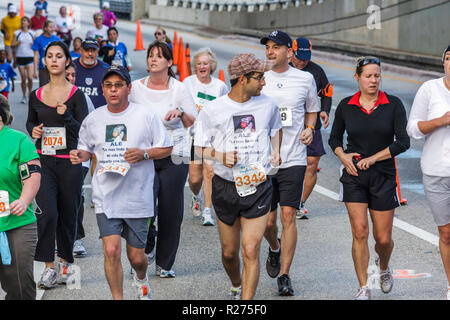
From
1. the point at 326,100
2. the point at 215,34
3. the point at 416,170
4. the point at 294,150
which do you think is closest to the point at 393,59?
the point at 215,34

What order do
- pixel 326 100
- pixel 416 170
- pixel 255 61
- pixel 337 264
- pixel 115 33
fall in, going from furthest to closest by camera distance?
pixel 115 33 < pixel 416 170 < pixel 326 100 < pixel 337 264 < pixel 255 61

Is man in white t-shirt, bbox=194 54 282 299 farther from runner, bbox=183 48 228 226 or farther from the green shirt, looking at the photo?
runner, bbox=183 48 228 226

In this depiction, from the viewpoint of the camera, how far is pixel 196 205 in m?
11.9

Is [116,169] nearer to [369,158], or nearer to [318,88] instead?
[369,158]

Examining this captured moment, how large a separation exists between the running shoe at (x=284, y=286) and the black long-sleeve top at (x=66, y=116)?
2341mm

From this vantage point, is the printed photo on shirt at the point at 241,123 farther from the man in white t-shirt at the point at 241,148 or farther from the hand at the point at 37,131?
the hand at the point at 37,131

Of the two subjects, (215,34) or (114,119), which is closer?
(114,119)

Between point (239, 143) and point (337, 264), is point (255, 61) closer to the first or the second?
point (239, 143)

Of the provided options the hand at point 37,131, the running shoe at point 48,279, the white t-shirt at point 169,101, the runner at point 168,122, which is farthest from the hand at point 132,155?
the running shoe at point 48,279

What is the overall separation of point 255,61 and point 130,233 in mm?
1743

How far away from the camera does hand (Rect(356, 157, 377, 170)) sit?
311 inches

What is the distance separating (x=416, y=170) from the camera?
1488 cm

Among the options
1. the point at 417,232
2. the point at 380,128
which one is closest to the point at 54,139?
the point at 380,128

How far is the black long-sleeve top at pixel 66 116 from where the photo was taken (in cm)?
861
